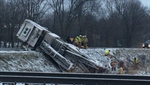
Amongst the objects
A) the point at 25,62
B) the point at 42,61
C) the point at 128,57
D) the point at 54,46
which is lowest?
the point at 128,57

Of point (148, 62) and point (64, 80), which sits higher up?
point (64, 80)

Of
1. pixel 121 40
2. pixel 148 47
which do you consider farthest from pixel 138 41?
pixel 148 47

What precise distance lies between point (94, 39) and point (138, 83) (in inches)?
2432

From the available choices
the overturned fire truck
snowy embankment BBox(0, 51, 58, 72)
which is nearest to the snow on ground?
snowy embankment BBox(0, 51, 58, 72)

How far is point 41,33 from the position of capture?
28938 millimetres

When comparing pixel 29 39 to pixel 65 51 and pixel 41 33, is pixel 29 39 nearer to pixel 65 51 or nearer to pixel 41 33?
pixel 41 33

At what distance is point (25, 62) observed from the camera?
26922 millimetres

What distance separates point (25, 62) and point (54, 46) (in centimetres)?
315

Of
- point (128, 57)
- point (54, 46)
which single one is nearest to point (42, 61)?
point (54, 46)

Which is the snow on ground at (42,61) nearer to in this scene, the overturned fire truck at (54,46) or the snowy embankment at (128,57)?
the snowy embankment at (128,57)

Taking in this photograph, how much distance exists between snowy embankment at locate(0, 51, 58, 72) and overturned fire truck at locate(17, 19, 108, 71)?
27.5 inches

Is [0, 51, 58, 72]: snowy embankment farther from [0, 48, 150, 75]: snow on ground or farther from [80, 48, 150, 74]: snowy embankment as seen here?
[80, 48, 150, 74]: snowy embankment

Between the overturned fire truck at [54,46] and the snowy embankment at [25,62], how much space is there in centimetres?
70

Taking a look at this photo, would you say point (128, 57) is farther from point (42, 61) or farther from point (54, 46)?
point (42, 61)
